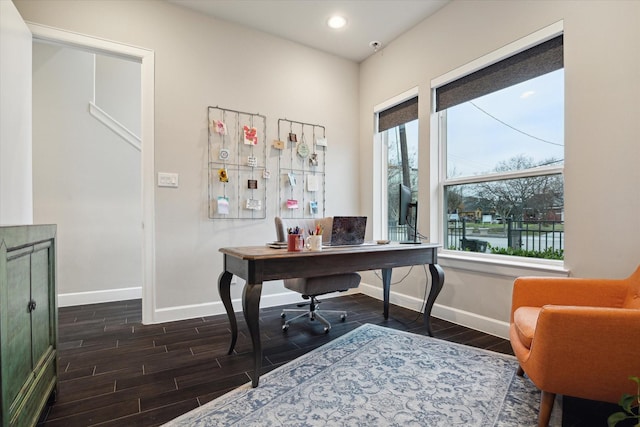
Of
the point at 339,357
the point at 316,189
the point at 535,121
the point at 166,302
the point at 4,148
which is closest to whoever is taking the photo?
the point at 4,148

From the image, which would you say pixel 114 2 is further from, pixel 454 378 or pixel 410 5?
pixel 454 378

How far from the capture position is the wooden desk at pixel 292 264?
177 centimetres

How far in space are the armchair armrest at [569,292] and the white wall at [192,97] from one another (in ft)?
7.65

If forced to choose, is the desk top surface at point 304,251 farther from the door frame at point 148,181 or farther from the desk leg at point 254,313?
the door frame at point 148,181

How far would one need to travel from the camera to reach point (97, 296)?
138 inches

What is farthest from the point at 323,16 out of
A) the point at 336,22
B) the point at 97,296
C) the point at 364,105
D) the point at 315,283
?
the point at 97,296

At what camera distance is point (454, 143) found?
3.09 metres

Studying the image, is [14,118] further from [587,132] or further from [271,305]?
[587,132]

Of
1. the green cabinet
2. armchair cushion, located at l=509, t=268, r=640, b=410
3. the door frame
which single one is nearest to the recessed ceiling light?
the door frame

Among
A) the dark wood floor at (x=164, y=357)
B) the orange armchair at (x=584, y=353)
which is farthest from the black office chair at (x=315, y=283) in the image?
the orange armchair at (x=584, y=353)

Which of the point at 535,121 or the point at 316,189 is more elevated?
the point at 535,121

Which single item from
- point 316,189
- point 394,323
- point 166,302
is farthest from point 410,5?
point 166,302

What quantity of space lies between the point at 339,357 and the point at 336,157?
2418 mm

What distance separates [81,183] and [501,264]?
420 centimetres
